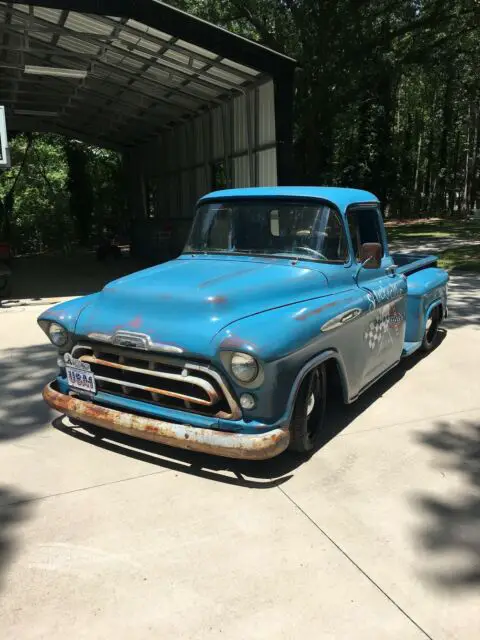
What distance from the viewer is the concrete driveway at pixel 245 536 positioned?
2.38 metres

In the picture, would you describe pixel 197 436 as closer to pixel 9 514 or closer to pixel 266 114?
pixel 9 514

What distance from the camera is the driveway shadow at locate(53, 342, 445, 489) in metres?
3.52

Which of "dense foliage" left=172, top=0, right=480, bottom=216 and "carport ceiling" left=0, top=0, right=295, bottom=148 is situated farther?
"dense foliage" left=172, top=0, right=480, bottom=216

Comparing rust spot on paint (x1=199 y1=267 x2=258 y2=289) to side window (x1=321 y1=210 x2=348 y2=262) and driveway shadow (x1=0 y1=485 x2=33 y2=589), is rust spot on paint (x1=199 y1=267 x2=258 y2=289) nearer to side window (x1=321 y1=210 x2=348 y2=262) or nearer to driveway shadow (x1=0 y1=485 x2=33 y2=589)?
side window (x1=321 y1=210 x2=348 y2=262)

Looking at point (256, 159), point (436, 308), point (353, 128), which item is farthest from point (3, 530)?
point (353, 128)

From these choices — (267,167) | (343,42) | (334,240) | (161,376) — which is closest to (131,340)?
(161,376)

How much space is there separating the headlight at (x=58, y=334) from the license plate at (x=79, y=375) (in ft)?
0.43

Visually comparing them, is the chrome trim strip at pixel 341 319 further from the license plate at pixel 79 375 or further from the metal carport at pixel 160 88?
the metal carport at pixel 160 88

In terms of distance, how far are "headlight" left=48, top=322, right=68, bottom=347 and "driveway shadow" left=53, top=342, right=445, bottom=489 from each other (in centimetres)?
75

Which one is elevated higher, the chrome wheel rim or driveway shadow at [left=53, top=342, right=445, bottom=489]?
the chrome wheel rim

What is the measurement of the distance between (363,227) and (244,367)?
7.03 feet

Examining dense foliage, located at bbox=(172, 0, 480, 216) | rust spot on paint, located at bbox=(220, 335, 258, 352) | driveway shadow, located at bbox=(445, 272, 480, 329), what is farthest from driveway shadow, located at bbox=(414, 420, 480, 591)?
dense foliage, located at bbox=(172, 0, 480, 216)

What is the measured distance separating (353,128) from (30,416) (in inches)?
1123

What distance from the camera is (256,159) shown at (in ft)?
39.0
